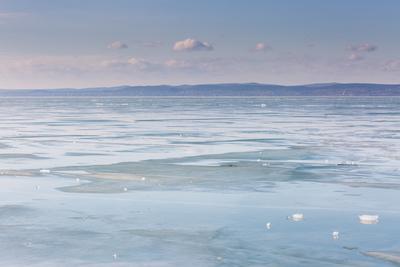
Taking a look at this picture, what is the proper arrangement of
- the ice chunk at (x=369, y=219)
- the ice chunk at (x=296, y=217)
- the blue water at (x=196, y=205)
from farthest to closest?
the ice chunk at (x=296, y=217), the ice chunk at (x=369, y=219), the blue water at (x=196, y=205)

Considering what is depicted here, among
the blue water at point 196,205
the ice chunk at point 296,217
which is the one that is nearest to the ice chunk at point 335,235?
the blue water at point 196,205

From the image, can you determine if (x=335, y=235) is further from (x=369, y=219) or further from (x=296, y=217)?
(x=296, y=217)

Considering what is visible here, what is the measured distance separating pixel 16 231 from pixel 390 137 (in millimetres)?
32299

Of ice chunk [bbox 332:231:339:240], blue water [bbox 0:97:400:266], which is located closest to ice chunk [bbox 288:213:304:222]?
blue water [bbox 0:97:400:266]

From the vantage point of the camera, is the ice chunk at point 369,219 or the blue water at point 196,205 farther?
the ice chunk at point 369,219

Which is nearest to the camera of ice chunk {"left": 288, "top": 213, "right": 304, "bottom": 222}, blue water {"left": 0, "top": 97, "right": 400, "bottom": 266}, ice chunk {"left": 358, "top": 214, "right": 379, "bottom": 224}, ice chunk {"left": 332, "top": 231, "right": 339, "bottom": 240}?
blue water {"left": 0, "top": 97, "right": 400, "bottom": 266}

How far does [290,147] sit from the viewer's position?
38.7 meters

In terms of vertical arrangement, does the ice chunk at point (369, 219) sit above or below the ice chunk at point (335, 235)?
above

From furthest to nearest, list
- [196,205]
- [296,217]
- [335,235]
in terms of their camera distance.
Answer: [196,205] → [296,217] → [335,235]

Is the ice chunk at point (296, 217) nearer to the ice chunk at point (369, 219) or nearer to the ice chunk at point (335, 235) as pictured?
the ice chunk at point (369, 219)

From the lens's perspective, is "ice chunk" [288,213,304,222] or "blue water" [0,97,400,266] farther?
"ice chunk" [288,213,304,222]

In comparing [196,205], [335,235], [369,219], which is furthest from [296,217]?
[196,205]

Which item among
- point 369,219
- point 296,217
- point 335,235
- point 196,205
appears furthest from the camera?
point 196,205

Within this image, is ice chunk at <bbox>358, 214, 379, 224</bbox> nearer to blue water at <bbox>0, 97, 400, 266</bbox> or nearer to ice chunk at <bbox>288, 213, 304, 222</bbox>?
blue water at <bbox>0, 97, 400, 266</bbox>
